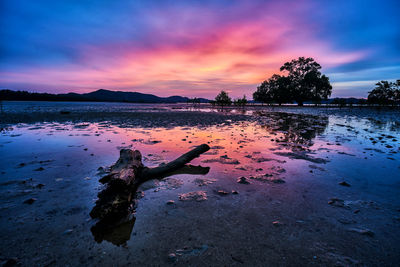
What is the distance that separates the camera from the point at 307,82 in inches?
3292

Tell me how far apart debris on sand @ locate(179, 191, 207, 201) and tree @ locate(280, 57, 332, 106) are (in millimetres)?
97826

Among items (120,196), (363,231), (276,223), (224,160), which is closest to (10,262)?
(120,196)

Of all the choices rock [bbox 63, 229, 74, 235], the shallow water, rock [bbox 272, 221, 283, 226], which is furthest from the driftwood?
rock [bbox 272, 221, 283, 226]

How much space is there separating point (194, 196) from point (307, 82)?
9911cm

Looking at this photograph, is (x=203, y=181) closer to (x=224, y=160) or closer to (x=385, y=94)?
(x=224, y=160)

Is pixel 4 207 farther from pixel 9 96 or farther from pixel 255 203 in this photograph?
pixel 9 96

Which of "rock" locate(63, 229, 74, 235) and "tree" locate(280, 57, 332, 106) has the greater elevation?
"tree" locate(280, 57, 332, 106)

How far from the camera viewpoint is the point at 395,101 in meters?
80.9

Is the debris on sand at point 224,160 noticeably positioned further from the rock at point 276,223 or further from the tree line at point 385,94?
the tree line at point 385,94

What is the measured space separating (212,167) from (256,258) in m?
3.95

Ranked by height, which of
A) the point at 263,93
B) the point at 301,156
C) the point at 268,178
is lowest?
the point at 268,178

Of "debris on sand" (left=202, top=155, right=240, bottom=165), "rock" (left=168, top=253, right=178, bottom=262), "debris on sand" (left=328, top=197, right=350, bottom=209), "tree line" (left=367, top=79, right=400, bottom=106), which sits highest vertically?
"tree line" (left=367, top=79, right=400, bottom=106)

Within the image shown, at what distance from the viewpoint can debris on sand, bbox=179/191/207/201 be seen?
14.0 ft

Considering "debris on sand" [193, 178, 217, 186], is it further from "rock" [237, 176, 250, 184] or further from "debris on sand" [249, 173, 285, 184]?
"debris on sand" [249, 173, 285, 184]
